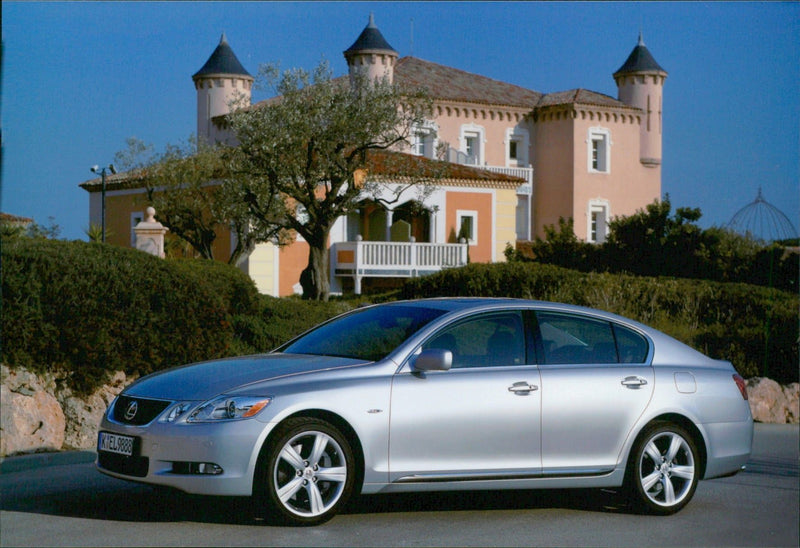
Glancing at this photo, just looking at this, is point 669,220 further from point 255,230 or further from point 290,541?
point 290,541

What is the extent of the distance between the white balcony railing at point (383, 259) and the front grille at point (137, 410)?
123 ft

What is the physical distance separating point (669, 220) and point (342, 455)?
33.8 meters

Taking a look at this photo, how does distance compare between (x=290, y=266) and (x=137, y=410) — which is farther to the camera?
(x=290, y=266)

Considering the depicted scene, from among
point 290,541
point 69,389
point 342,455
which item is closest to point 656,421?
point 342,455

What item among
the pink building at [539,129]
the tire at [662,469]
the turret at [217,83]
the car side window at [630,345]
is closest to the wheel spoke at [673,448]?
the tire at [662,469]

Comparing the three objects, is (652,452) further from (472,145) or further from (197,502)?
(472,145)

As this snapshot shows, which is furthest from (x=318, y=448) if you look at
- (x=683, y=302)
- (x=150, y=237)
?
(x=150, y=237)

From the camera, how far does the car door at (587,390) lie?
25.4ft

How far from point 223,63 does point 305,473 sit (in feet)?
193

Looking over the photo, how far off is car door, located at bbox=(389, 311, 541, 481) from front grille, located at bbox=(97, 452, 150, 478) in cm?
160

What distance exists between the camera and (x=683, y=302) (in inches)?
827

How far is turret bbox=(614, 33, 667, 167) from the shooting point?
67750 millimetres

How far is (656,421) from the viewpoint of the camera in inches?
319

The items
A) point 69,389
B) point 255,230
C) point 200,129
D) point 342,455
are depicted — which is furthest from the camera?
point 200,129
